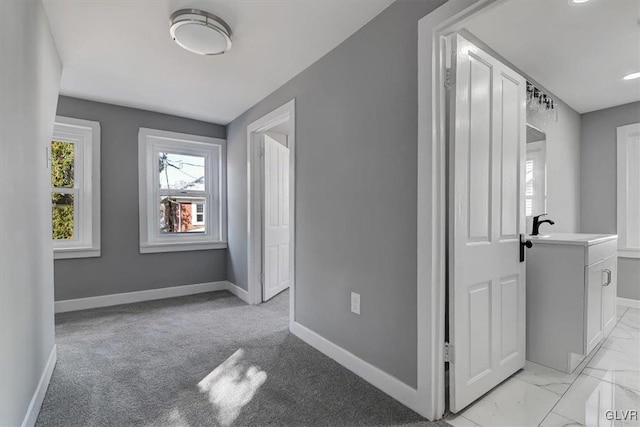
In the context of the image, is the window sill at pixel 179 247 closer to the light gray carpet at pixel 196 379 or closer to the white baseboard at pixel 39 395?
the light gray carpet at pixel 196 379

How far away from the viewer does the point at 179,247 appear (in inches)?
153

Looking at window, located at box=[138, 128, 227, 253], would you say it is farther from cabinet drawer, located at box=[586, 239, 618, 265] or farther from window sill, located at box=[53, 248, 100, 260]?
cabinet drawer, located at box=[586, 239, 618, 265]

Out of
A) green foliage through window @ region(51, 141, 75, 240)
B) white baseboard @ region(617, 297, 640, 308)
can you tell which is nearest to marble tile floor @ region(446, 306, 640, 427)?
white baseboard @ region(617, 297, 640, 308)

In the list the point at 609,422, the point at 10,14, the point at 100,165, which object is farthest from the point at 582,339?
the point at 100,165

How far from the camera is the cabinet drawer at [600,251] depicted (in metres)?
1.99

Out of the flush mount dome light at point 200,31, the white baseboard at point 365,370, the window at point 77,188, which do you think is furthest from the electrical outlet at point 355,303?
the window at point 77,188

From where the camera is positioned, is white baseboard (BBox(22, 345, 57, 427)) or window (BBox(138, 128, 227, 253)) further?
window (BBox(138, 128, 227, 253))

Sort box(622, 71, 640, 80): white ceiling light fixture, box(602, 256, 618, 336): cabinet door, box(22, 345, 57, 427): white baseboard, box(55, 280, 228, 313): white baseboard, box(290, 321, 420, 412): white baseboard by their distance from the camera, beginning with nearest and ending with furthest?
box(22, 345, 57, 427): white baseboard, box(290, 321, 420, 412): white baseboard, box(602, 256, 618, 336): cabinet door, box(622, 71, 640, 80): white ceiling light fixture, box(55, 280, 228, 313): white baseboard

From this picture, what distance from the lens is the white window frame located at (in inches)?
133

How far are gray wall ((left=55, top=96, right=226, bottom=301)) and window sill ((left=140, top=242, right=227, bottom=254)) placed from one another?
0.24 feet

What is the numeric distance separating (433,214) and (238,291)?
2.99 metres

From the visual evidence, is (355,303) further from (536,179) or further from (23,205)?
(536,179)

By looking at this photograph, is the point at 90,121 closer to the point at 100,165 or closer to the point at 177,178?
the point at 100,165

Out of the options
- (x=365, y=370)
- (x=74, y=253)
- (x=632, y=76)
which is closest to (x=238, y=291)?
(x=74, y=253)
